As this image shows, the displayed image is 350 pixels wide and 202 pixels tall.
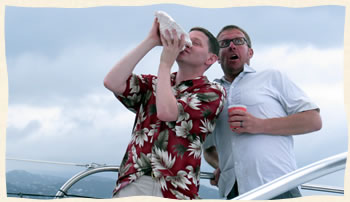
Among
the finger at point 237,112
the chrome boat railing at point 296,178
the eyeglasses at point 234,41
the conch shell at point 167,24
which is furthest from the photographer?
the eyeglasses at point 234,41

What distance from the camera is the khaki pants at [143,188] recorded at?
0.78 meters

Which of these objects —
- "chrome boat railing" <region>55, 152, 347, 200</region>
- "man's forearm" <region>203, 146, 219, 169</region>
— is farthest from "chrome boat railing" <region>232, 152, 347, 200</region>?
"man's forearm" <region>203, 146, 219, 169</region>

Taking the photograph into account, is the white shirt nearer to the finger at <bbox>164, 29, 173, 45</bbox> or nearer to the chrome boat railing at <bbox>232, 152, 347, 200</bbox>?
the finger at <bbox>164, 29, 173, 45</bbox>

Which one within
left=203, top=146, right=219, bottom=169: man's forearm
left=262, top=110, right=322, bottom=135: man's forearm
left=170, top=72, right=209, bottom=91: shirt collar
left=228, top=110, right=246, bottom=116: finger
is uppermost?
left=170, top=72, right=209, bottom=91: shirt collar

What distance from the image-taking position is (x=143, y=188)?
2.60 ft

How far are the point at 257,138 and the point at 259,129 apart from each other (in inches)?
1.1

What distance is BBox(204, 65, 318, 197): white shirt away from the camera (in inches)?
37.4

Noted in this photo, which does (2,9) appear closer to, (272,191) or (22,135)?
(272,191)

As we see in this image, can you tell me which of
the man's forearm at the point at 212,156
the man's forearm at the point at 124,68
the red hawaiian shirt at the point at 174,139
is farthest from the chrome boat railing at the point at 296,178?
the man's forearm at the point at 212,156

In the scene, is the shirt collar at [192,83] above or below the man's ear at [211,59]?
below

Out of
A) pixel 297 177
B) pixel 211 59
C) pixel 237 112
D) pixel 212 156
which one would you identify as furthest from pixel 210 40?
pixel 297 177

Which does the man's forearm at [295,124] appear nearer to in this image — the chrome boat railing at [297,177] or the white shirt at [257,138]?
the white shirt at [257,138]

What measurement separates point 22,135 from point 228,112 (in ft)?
2.77

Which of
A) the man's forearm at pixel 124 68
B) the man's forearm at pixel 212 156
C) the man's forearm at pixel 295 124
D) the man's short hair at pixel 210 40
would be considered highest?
the man's short hair at pixel 210 40
